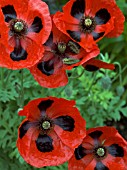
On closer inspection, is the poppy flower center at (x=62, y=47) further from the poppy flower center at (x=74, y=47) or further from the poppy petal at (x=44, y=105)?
the poppy petal at (x=44, y=105)

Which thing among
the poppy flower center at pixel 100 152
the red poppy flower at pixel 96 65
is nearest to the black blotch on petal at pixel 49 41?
the red poppy flower at pixel 96 65

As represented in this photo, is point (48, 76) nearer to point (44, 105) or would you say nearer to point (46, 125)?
point (44, 105)

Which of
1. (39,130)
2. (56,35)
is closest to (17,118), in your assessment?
(39,130)

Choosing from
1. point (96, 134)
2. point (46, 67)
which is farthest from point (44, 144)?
point (46, 67)

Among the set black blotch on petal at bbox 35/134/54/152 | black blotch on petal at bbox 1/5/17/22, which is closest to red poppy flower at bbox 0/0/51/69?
black blotch on petal at bbox 1/5/17/22

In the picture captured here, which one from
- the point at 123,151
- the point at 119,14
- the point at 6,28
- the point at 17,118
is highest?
the point at 119,14

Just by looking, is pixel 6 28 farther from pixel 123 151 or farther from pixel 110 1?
pixel 123 151

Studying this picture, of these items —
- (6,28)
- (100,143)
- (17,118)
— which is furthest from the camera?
(17,118)
